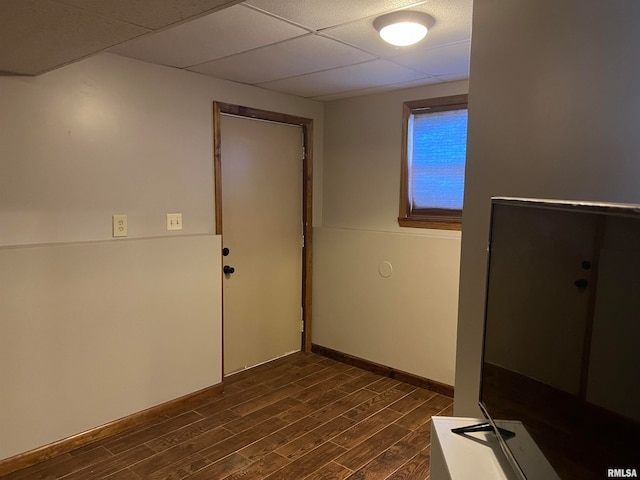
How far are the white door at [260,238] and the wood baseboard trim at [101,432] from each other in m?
0.45

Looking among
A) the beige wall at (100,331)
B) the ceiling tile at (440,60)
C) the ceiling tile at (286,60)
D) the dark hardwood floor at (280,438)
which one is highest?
the ceiling tile at (440,60)

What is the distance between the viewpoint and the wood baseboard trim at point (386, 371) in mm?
3457

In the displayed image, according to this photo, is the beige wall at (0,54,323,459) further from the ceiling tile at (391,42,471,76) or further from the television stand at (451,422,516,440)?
the television stand at (451,422,516,440)

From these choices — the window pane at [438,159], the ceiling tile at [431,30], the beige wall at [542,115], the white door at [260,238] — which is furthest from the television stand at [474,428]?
the white door at [260,238]

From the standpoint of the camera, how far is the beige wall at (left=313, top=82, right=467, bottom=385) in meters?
3.42

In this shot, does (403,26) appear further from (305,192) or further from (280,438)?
(280,438)

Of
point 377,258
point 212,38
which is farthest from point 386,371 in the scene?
point 212,38

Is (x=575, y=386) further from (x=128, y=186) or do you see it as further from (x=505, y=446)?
(x=128, y=186)

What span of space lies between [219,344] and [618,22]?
3023mm

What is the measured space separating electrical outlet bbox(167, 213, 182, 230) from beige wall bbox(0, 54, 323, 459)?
43 millimetres

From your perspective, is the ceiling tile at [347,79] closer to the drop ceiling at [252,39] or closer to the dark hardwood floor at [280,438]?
the drop ceiling at [252,39]

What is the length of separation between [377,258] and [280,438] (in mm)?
1636

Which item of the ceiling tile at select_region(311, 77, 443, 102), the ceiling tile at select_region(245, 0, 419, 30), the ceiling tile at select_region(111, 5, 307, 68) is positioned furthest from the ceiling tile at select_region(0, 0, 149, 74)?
the ceiling tile at select_region(311, 77, 443, 102)

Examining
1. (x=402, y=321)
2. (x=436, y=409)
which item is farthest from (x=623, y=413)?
(x=402, y=321)
